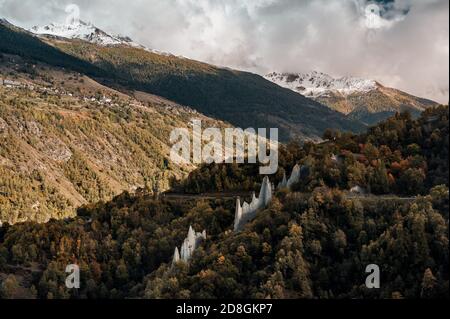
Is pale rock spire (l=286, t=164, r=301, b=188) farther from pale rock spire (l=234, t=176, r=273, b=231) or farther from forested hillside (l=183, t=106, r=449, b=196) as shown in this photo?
pale rock spire (l=234, t=176, r=273, b=231)

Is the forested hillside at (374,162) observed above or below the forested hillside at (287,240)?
above

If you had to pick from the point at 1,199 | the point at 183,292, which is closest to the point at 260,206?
the point at 183,292

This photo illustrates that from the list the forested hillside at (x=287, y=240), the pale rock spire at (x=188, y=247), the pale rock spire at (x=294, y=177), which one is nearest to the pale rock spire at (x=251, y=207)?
the forested hillside at (x=287, y=240)

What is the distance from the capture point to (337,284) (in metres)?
52.4

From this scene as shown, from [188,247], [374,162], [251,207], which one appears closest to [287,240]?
[251,207]

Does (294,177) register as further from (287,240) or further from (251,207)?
(287,240)

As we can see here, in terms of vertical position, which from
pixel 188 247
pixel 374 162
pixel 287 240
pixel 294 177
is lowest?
pixel 188 247

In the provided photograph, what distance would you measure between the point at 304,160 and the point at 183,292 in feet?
93.0

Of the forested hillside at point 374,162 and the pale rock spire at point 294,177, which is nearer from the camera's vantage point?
the forested hillside at point 374,162

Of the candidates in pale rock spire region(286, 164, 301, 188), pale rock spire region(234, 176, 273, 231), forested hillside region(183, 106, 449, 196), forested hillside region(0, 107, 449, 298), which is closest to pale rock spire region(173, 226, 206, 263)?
forested hillside region(0, 107, 449, 298)

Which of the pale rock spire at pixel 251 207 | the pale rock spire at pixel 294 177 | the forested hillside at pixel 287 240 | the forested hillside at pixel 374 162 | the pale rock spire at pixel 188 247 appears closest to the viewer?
the forested hillside at pixel 287 240

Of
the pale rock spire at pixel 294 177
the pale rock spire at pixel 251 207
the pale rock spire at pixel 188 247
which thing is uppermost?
the pale rock spire at pixel 294 177

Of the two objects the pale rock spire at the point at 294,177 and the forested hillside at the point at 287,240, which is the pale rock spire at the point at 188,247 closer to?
the forested hillside at the point at 287,240

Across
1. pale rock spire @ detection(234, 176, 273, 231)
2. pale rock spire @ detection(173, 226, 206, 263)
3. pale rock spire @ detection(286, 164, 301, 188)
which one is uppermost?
pale rock spire @ detection(286, 164, 301, 188)
